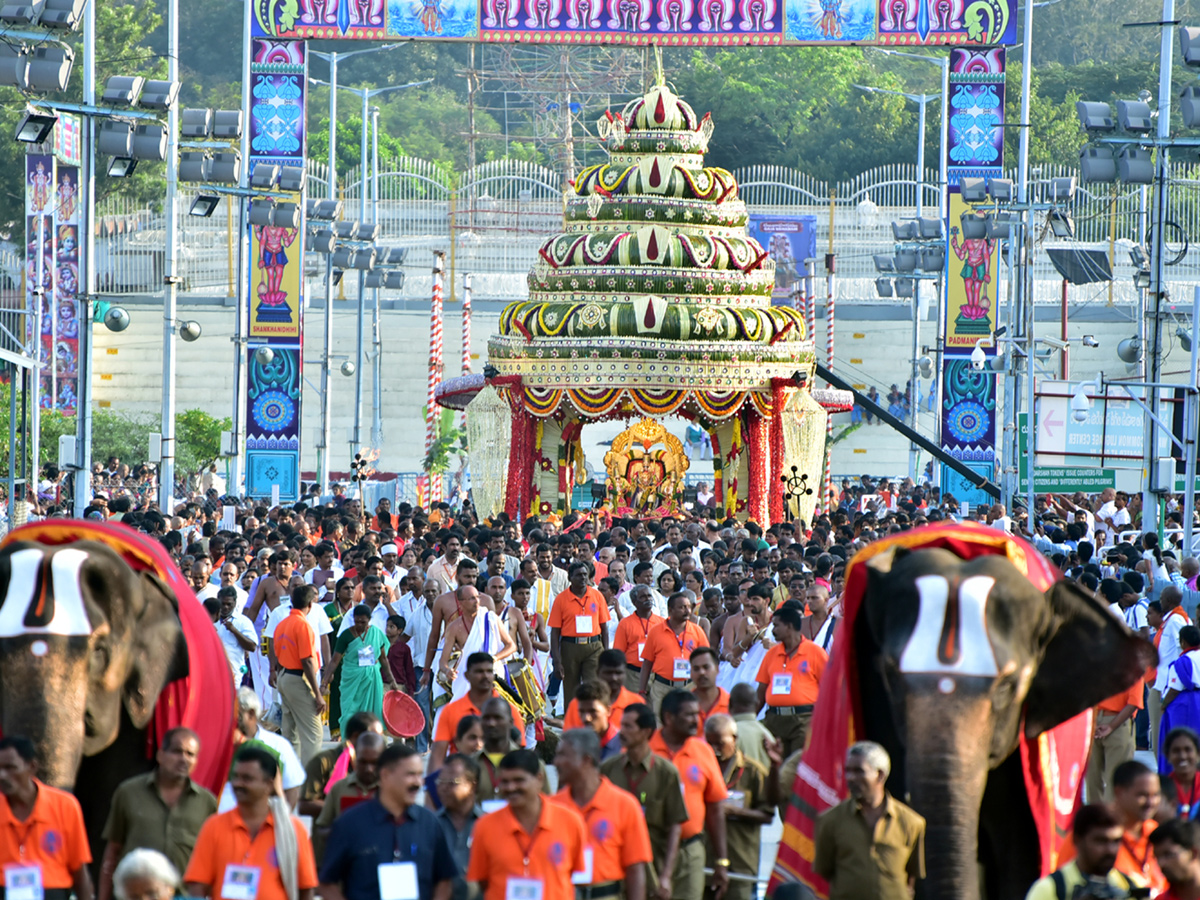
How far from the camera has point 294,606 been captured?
1281cm

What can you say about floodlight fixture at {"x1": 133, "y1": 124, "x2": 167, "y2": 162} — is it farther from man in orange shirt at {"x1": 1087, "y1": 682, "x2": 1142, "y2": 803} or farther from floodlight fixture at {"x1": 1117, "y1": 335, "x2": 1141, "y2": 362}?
floodlight fixture at {"x1": 1117, "y1": 335, "x2": 1141, "y2": 362}

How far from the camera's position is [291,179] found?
28641mm

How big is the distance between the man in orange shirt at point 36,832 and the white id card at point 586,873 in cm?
175

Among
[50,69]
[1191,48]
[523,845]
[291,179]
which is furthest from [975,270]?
[523,845]

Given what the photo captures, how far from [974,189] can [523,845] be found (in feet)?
74.5

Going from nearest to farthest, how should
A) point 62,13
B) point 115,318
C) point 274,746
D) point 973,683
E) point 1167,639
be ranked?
point 973,683 → point 274,746 → point 1167,639 → point 62,13 → point 115,318

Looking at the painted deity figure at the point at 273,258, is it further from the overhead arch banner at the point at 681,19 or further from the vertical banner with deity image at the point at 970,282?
the vertical banner with deity image at the point at 970,282

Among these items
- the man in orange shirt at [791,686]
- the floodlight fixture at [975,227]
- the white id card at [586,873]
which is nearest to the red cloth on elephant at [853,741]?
the white id card at [586,873]

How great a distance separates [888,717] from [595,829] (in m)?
1.36

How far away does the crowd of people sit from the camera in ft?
22.9

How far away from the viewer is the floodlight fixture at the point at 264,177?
27.5m

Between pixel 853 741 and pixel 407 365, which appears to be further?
pixel 407 365

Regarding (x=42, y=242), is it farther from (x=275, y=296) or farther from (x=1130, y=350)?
(x=1130, y=350)

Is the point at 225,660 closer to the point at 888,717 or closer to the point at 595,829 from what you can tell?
the point at 595,829
